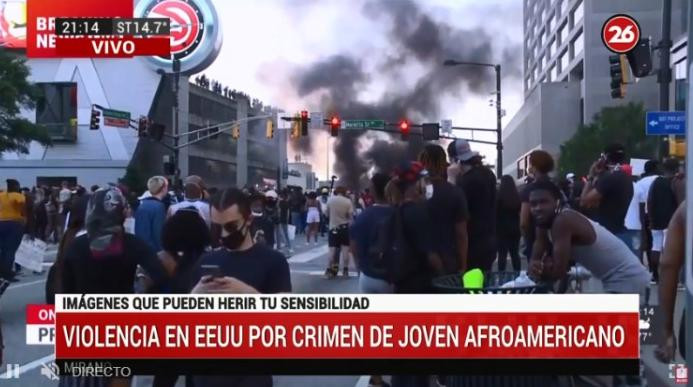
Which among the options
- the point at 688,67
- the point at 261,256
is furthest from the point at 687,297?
the point at 261,256

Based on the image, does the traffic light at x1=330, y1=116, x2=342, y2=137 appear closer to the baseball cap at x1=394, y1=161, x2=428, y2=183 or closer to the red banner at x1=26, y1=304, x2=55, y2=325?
the baseball cap at x1=394, y1=161, x2=428, y2=183

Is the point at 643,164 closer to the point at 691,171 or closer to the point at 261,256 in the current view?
the point at 691,171

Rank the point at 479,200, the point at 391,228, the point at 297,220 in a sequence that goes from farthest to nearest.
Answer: the point at 297,220 < the point at 391,228 < the point at 479,200

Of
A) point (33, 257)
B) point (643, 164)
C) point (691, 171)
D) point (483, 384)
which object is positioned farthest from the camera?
point (33, 257)

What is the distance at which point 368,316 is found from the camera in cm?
312

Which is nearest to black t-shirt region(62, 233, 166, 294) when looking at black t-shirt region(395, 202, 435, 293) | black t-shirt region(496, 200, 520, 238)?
black t-shirt region(395, 202, 435, 293)

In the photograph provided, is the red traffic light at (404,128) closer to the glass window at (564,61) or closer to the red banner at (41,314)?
the glass window at (564,61)

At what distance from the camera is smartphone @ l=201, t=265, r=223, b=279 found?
3.16 metres

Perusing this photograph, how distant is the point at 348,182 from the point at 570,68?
2.77ft

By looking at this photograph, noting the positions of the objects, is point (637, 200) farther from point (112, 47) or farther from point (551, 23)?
point (112, 47)

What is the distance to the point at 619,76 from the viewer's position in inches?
125

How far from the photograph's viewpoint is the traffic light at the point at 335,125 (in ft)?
10.7

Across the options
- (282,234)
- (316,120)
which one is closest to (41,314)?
(282,234)

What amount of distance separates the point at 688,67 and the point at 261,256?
4.88ft
